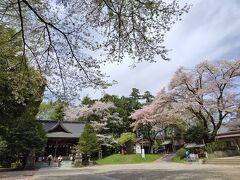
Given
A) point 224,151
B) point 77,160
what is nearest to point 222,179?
point 224,151

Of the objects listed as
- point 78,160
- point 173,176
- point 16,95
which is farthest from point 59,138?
point 16,95

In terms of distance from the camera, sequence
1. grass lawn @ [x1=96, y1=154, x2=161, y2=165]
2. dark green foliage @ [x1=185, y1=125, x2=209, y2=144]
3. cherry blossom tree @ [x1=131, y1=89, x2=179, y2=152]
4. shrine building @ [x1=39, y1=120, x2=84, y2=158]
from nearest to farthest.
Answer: dark green foliage @ [x1=185, y1=125, x2=209, y2=144]
cherry blossom tree @ [x1=131, y1=89, x2=179, y2=152]
grass lawn @ [x1=96, y1=154, x2=161, y2=165]
shrine building @ [x1=39, y1=120, x2=84, y2=158]

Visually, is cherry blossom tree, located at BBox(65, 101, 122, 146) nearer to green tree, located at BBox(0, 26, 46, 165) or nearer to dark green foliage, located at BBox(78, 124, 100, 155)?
dark green foliage, located at BBox(78, 124, 100, 155)

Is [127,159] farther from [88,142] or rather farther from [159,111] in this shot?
[159,111]

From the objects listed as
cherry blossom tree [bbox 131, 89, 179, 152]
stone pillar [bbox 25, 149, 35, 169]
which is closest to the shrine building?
stone pillar [bbox 25, 149, 35, 169]

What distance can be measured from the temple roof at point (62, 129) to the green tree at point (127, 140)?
669 cm

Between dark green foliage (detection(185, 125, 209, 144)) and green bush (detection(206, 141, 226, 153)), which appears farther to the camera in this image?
dark green foliage (detection(185, 125, 209, 144))

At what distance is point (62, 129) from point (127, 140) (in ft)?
34.5

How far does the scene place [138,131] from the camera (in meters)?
46.5

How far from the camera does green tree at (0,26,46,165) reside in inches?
398

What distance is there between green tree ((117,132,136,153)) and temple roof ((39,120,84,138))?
22.0ft

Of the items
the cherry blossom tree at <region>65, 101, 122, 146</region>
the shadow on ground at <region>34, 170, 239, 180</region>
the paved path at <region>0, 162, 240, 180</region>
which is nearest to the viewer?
the shadow on ground at <region>34, 170, 239, 180</region>

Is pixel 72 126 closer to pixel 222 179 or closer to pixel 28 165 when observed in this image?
pixel 28 165

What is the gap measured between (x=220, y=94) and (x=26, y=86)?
2015 cm
